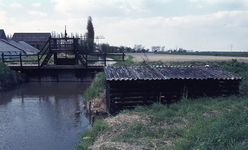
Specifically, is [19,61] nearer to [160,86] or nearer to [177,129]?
[160,86]

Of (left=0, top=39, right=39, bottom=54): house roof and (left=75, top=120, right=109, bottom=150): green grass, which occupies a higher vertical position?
(left=0, top=39, right=39, bottom=54): house roof

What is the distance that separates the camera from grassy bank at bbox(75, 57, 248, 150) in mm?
5258

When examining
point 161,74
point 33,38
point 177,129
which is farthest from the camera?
point 33,38

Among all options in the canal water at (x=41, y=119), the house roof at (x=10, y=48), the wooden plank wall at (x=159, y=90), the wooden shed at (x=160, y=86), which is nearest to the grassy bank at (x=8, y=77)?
the canal water at (x=41, y=119)

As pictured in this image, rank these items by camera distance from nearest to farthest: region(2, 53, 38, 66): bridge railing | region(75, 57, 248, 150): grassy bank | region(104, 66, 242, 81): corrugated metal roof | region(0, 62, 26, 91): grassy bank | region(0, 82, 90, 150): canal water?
region(75, 57, 248, 150): grassy bank → region(0, 82, 90, 150): canal water → region(104, 66, 242, 81): corrugated metal roof → region(0, 62, 26, 91): grassy bank → region(2, 53, 38, 66): bridge railing

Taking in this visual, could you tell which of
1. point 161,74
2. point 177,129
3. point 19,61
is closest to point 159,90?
point 161,74

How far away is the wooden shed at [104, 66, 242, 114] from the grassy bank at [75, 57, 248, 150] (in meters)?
0.93

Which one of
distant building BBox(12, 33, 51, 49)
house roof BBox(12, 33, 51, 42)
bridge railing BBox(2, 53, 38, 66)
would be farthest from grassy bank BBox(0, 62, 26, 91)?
house roof BBox(12, 33, 51, 42)

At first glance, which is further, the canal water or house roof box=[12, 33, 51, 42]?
house roof box=[12, 33, 51, 42]

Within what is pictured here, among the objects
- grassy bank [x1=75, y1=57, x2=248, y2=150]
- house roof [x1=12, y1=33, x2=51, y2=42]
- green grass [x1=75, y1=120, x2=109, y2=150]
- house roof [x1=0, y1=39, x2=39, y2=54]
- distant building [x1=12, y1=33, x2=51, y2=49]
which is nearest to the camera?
grassy bank [x1=75, y1=57, x2=248, y2=150]

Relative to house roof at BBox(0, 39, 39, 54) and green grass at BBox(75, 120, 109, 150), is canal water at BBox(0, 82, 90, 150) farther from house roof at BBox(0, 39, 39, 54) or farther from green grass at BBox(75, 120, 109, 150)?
house roof at BBox(0, 39, 39, 54)

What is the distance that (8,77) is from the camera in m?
21.9

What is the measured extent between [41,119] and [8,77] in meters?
12.6

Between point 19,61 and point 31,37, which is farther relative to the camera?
point 31,37
